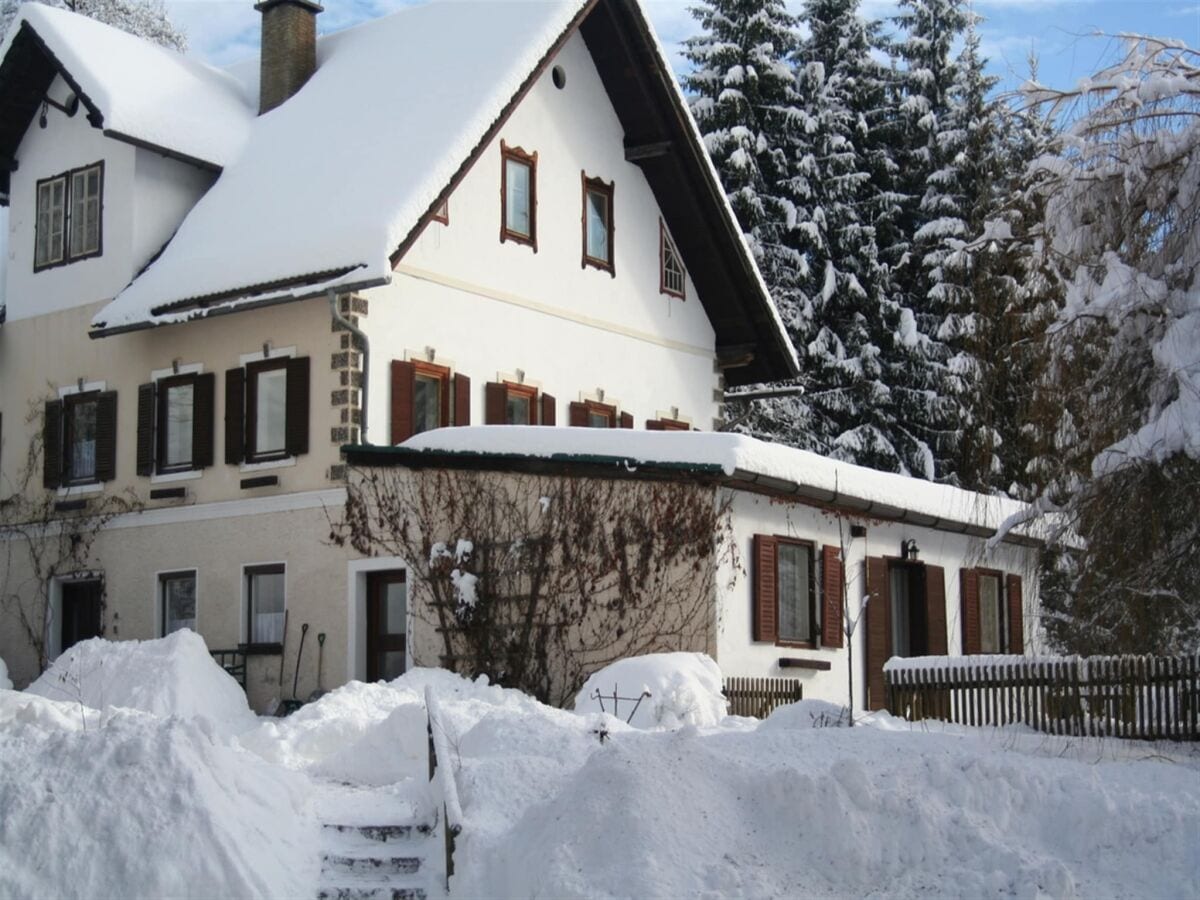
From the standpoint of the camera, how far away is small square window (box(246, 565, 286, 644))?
21453mm

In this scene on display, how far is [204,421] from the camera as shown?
22328mm

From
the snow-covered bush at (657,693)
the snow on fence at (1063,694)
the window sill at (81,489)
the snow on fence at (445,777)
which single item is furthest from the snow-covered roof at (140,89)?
the snow on fence at (445,777)

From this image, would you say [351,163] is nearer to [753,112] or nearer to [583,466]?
[583,466]

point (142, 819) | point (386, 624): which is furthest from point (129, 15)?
point (142, 819)

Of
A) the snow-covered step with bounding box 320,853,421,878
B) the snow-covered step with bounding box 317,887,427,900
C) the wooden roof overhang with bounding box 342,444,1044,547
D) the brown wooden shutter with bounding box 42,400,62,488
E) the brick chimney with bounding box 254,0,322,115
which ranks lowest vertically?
the snow-covered step with bounding box 317,887,427,900

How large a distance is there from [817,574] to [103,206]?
1142 centimetres

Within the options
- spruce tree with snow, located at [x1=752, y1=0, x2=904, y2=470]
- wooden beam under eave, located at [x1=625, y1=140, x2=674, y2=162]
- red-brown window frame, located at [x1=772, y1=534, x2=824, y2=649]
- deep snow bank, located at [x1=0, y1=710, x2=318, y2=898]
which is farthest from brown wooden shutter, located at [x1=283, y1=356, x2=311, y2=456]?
spruce tree with snow, located at [x1=752, y1=0, x2=904, y2=470]

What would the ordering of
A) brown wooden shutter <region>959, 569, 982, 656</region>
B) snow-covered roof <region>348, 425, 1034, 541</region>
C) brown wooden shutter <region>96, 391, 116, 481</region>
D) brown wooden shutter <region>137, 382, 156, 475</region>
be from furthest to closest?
1. brown wooden shutter <region>959, 569, 982, 656</region>
2. brown wooden shutter <region>96, 391, 116, 481</region>
3. brown wooden shutter <region>137, 382, 156, 475</region>
4. snow-covered roof <region>348, 425, 1034, 541</region>

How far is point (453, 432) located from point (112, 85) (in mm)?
7761

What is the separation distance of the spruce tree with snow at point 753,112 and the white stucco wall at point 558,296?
27.8 feet

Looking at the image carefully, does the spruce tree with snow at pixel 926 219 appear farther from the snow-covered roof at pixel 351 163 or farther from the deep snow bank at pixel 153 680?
the deep snow bank at pixel 153 680

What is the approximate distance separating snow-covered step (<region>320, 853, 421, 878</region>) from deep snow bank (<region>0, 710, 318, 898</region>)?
0.36 ft

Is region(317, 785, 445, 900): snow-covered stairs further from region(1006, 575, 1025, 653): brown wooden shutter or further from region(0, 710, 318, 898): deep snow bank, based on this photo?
region(1006, 575, 1025, 653): brown wooden shutter

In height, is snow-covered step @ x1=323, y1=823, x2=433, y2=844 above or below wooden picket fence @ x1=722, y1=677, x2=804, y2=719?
below
